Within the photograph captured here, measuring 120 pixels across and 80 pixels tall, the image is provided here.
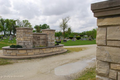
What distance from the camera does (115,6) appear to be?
1.90 m

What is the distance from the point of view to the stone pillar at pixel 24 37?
26.3 feet

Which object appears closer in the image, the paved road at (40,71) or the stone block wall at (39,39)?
the paved road at (40,71)

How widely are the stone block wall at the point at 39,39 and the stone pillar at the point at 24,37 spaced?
80 cm

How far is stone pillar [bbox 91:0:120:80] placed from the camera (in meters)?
1.95

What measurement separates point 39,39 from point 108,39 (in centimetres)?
795

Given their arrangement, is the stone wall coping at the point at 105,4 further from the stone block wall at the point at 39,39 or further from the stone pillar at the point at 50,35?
the stone pillar at the point at 50,35

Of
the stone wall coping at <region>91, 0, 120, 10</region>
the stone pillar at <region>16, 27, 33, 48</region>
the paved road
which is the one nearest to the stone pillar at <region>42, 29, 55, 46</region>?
the stone pillar at <region>16, 27, 33, 48</region>

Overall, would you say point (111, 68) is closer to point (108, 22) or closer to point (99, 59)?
point (99, 59)

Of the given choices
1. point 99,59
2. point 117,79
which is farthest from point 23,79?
point 117,79

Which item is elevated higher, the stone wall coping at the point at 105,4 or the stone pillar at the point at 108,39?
the stone wall coping at the point at 105,4

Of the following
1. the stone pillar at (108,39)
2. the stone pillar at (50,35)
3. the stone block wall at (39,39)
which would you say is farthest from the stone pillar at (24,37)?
the stone pillar at (108,39)

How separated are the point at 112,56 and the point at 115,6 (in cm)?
110

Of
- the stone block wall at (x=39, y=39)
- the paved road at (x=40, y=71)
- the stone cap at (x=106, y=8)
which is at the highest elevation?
the stone cap at (x=106, y=8)

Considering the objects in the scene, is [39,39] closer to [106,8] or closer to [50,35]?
[50,35]
